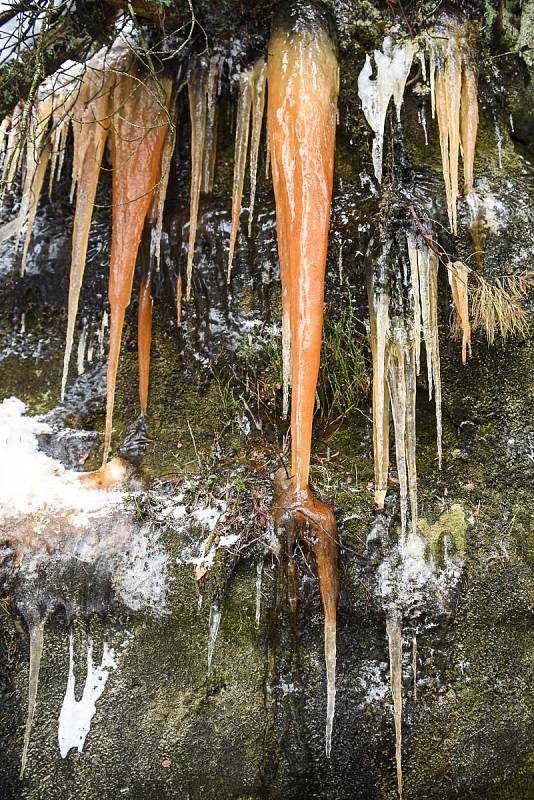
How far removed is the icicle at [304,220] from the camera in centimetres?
342

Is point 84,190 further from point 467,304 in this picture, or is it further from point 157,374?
point 467,304

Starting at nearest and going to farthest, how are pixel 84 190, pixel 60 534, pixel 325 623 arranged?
pixel 325 623 < pixel 60 534 < pixel 84 190

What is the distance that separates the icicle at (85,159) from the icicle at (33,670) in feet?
4.75

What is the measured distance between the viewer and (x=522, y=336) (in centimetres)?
384

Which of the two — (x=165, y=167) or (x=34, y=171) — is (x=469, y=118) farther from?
(x=34, y=171)

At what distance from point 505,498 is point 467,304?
1.09 meters

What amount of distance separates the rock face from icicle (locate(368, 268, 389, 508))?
115 millimetres

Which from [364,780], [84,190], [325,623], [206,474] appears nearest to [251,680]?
[325,623]

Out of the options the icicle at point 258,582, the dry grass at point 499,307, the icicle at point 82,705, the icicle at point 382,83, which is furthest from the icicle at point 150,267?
the dry grass at point 499,307

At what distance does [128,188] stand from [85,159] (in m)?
0.40

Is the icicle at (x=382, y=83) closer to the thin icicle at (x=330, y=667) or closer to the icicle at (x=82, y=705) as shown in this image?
the thin icicle at (x=330, y=667)

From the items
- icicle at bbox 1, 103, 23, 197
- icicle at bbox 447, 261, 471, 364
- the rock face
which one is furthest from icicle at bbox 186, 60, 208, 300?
icicle at bbox 447, 261, 471, 364

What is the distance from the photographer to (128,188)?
3953 millimetres

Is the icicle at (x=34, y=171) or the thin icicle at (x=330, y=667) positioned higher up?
the icicle at (x=34, y=171)
